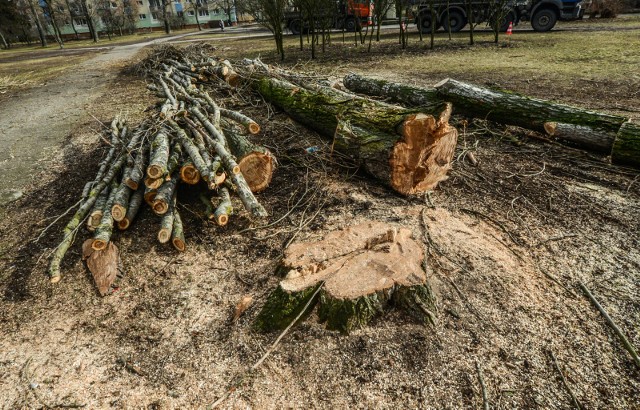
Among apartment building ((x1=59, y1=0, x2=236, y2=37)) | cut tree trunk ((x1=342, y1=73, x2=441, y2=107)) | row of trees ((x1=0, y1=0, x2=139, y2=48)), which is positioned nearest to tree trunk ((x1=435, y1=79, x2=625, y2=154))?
cut tree trunk ((x1=342, y1=73, x2=441, y2=107))

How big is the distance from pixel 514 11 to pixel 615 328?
1803cm

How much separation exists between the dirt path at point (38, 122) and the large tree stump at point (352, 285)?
4.26 m

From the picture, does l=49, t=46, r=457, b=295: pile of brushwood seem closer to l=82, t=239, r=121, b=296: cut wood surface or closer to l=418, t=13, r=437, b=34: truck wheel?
l=82, t=239, r=121, b=296: cut wood surface

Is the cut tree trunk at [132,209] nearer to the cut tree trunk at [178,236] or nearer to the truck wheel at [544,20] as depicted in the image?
the cut tree trunk at [178,236]

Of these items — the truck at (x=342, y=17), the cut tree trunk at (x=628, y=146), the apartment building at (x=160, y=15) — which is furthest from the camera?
the apartment building at (x=160, y=15)

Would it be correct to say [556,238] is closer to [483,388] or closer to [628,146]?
[483,388]

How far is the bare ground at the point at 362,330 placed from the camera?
6.80 ft

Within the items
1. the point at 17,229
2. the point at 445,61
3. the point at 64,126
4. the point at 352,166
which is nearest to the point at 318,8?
the point at 445,61

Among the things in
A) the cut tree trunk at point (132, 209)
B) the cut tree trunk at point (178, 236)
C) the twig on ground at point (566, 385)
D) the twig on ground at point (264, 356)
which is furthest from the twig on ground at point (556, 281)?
the cut tree trunk at point (132, 209)

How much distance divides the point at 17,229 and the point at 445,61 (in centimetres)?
1179

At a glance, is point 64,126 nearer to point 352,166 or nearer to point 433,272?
point 352,166

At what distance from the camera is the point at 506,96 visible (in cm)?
507

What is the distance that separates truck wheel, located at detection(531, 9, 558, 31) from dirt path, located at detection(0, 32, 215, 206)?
1796cm

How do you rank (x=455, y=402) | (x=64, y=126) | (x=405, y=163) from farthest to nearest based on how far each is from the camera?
(x=64, y=126)
(x=405, y=163)
(x=455, y=402)
